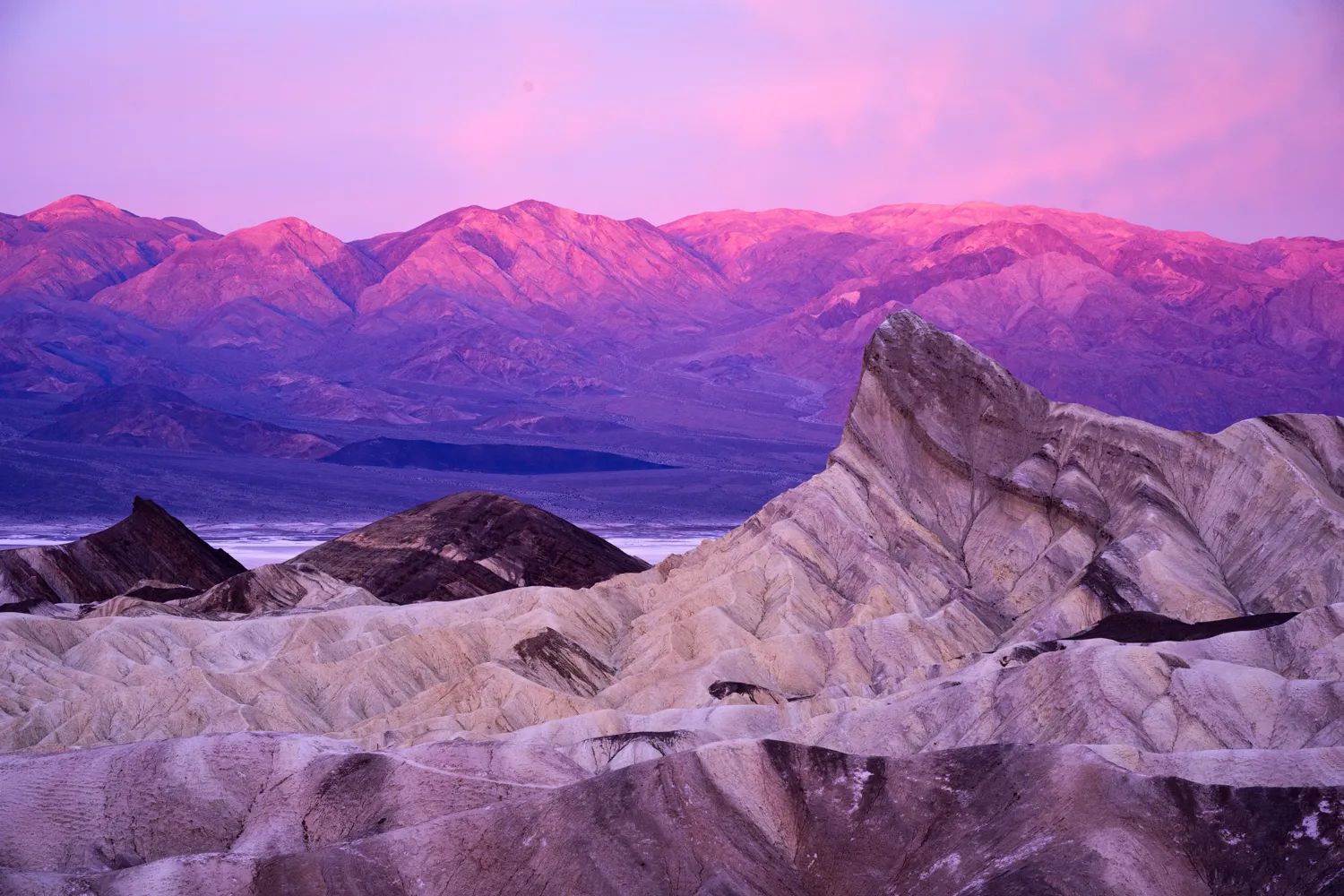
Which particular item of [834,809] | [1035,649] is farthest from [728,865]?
[1035,649]

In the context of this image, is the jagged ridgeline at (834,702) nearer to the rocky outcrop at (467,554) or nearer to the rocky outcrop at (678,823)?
the rocky outcrop at (678,823)

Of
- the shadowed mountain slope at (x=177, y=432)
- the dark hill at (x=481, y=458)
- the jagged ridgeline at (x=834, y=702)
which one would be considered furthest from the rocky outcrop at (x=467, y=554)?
the shadowed mountain slope at (x=177, y=432)

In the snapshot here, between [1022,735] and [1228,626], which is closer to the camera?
[1022,735]

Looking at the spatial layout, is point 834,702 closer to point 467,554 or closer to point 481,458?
point 467,554

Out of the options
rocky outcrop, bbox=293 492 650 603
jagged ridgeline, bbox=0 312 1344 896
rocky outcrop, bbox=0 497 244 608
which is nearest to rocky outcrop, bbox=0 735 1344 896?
jagged ridgeline, bbox=0 312 1344 896

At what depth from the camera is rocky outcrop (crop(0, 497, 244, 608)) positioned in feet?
170

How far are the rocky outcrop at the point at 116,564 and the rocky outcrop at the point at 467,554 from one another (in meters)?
4.36

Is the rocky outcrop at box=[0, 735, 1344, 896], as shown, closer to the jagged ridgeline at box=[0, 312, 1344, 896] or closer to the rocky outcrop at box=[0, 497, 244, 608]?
the jagged ridgeline at box=[0, 312, 1344, 896]

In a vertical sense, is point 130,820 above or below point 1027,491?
below

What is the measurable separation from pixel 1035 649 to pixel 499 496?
36470 mm

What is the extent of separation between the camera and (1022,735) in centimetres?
2772

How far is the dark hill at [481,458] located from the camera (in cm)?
16062

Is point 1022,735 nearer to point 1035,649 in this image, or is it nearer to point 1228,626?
point 1035,649

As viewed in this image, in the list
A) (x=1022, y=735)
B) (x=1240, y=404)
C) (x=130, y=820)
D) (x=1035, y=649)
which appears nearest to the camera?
(x=130, y=820)
